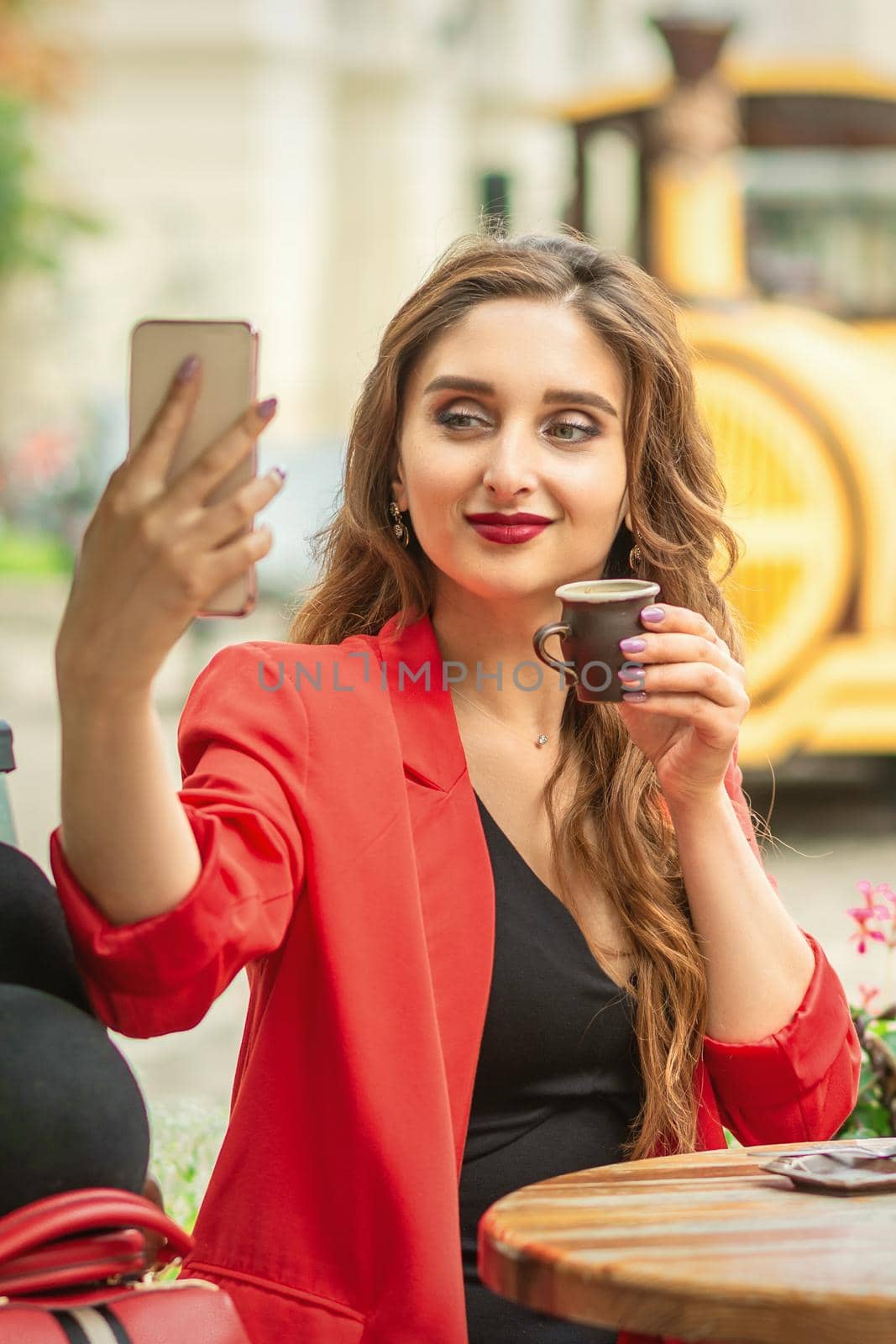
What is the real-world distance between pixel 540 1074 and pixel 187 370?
0.90 meters

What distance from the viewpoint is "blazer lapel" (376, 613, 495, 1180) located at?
6.01 feet

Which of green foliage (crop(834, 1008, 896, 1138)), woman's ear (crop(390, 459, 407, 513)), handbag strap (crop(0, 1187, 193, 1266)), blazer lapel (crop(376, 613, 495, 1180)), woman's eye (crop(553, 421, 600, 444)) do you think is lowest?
green foliage (crop(834, 1008, 896, 1138))

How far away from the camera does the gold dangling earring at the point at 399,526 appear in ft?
7.05

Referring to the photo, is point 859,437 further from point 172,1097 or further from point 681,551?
point 681,551

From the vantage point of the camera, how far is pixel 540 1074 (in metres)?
1.90

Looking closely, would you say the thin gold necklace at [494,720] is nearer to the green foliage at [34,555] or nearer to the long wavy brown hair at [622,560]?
the long wavy brown hair at [622,560]

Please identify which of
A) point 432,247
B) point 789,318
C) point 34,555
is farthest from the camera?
point 34,555

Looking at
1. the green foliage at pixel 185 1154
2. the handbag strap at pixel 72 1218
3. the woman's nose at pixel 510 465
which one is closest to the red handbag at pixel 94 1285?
the handbag strap at pixel 72 1218

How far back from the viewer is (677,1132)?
6.25 feet

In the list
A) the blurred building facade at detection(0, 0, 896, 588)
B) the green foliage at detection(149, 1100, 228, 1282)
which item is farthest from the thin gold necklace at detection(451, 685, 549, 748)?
the blurred building facade at detection(0, 0, 896, 588)

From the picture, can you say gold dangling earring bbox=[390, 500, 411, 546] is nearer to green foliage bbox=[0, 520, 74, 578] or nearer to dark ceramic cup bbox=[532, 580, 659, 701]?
dark ceramic cup bbox=[532, 580, 659, 701]

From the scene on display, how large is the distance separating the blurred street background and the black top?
472mm

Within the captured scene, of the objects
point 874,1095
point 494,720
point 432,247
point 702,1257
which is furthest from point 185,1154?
point 432,247

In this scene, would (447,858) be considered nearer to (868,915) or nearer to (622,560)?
(622,560)
